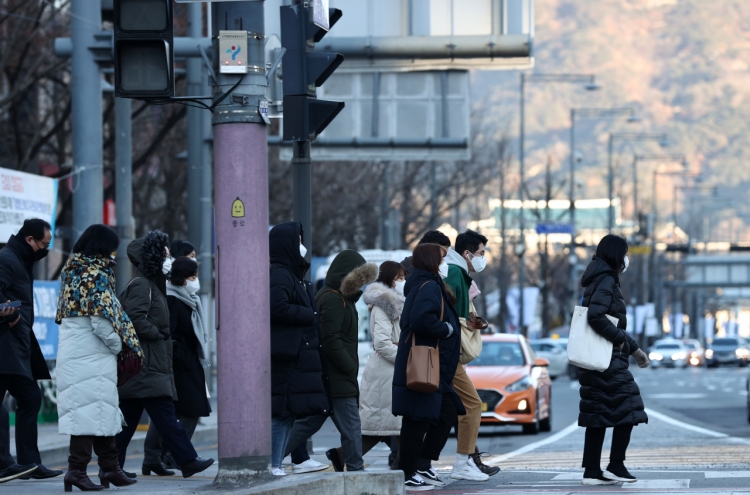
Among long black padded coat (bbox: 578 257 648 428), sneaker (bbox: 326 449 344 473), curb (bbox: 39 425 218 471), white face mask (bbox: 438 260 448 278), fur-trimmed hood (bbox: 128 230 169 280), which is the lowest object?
curb (bbox: 39 425 218 471)

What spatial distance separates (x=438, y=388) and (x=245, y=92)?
2706 millimetres

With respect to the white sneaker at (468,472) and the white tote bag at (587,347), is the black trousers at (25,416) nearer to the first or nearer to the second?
the white sneaker at (468,472)

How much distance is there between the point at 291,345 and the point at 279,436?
69 centimetres

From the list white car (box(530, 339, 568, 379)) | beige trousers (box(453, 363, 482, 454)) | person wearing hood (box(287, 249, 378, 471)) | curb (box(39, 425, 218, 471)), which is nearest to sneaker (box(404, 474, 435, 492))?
person wearing hood (box(287, 249, 378, 471))

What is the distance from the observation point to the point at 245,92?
884 cm

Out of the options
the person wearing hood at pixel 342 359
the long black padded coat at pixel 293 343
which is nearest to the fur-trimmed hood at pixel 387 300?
the person wearing hood at pixel 342 359

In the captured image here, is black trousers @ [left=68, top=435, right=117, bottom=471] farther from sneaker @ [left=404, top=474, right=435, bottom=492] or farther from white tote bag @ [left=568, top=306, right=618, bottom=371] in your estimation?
white tote bag @ [left=568, top=306, right=618, bottom=371]

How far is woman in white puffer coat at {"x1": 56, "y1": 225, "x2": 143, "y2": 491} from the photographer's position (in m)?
9.46

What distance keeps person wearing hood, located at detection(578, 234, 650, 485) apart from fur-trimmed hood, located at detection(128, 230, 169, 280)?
3.16 meters

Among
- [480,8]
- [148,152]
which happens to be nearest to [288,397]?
[480,8]

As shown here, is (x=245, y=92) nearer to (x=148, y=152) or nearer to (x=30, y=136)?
(x=148, y=152)

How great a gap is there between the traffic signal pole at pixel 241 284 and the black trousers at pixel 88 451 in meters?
1.27

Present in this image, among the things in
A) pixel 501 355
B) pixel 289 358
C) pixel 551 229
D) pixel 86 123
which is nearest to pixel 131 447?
pixel 86 123

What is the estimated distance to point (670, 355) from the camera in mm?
71438
